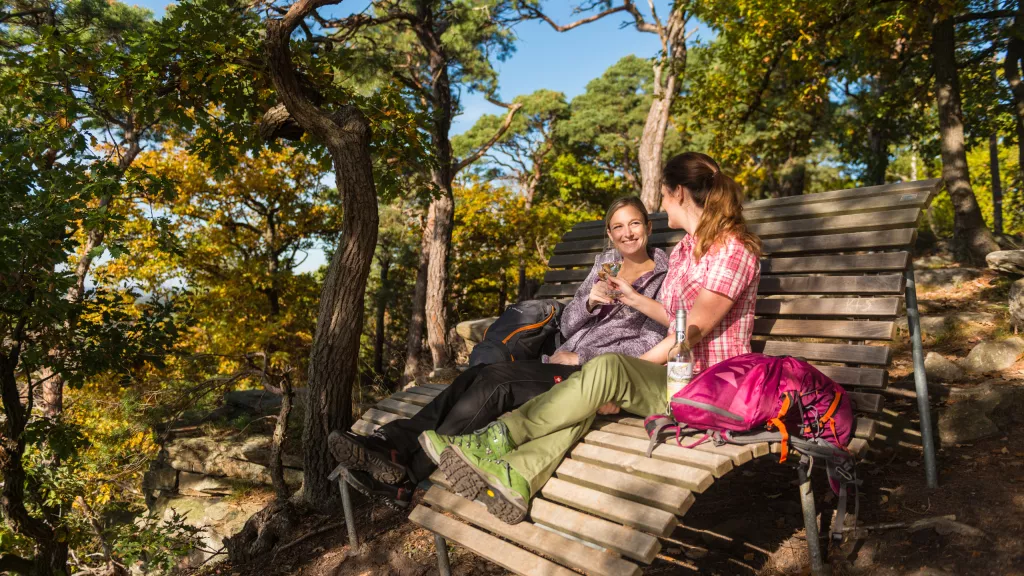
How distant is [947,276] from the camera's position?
7.98 m

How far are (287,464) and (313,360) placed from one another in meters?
3.05

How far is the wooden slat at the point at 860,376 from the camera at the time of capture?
9.30 ft

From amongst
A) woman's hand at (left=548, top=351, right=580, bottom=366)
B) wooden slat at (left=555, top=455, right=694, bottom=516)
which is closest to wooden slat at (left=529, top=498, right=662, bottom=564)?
wooden slat at (left=555, top=455, right=694, bottom=516)

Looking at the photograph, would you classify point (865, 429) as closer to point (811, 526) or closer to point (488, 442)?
point (811, 526)

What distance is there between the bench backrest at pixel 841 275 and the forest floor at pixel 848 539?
51 cm

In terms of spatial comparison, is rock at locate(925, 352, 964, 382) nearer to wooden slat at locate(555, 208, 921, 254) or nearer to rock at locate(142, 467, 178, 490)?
wooden slat at locate(555, 208, 921, 254)

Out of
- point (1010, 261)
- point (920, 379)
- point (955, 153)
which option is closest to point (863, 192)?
point (920, 379)

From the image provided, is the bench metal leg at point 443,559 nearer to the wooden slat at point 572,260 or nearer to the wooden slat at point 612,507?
the wooden slat at point 612,507

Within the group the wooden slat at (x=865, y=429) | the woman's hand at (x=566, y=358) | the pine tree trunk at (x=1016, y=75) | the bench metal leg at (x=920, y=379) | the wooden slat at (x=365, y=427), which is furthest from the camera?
the pine tree trunk at (x=1016, y=75)

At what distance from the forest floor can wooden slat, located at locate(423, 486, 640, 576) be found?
69cm

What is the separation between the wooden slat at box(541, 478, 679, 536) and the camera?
2102 mm

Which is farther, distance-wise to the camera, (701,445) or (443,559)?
(443,559)

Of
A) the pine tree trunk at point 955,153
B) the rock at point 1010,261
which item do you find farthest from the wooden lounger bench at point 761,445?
the pine tree trunk at point 955,153

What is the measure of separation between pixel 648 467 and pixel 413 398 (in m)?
1.92
